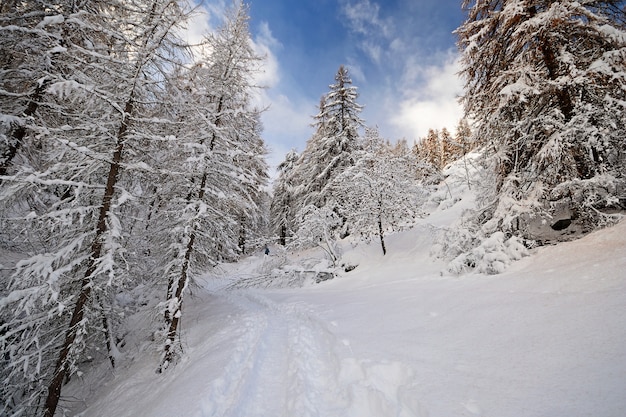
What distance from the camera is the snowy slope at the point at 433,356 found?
9.23ft

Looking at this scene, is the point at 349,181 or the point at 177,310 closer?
the point at 177,310

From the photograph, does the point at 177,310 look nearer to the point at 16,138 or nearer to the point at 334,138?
the point at 16,138

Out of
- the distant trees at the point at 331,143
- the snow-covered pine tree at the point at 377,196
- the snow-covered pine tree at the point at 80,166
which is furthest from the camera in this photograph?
the distant trees at the point at 331,143

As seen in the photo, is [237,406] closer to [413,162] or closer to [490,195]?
[490,195]

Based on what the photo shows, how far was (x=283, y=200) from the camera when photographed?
28.6m

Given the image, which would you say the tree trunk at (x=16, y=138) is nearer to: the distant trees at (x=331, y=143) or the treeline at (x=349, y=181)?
the treeline at (x=349, y=181)

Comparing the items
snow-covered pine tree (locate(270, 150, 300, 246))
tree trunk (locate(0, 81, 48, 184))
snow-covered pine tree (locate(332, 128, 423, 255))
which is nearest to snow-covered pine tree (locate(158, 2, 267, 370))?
tree trunk (locate(0, 81, 48, 184))

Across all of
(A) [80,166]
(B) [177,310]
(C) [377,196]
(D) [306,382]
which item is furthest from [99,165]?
(C) [377,196]

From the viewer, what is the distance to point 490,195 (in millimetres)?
8961

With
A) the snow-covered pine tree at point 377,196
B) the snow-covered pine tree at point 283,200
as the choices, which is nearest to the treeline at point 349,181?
the snow-covered pine tree at point 377,196

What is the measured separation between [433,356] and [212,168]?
7.29 m

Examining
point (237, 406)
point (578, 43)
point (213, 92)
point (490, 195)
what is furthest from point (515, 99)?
point (237, 406)

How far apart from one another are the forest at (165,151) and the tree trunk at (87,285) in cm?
4

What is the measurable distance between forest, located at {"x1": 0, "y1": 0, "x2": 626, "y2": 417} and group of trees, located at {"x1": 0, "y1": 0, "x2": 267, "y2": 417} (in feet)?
0.18
